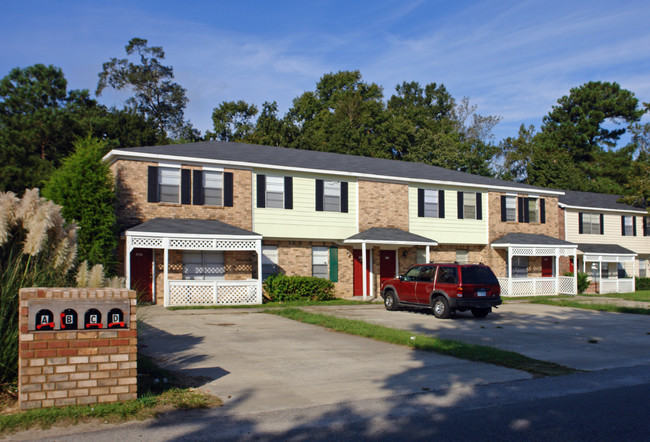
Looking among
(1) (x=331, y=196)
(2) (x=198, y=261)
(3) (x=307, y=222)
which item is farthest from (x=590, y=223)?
(2) (x=198, y=261)

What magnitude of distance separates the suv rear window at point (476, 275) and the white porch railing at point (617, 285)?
19.5m

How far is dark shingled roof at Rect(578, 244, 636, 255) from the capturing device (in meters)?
34.8

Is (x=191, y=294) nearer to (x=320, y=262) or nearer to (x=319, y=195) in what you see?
(x=320, y=262)

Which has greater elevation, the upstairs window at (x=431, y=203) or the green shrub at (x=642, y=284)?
the upstairs window at (x=431, y=203)

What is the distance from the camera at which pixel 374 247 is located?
27.4 metres

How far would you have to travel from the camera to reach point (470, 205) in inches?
1197

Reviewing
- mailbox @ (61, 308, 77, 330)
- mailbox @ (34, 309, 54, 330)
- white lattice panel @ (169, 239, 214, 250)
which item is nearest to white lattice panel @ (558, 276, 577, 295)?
white lattice panel @ (169, 239, 214, 250)

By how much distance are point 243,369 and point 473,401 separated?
390 cm

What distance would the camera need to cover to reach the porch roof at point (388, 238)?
25172mm

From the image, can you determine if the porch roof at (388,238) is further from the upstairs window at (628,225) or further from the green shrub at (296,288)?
the upstairs window at (628,225)

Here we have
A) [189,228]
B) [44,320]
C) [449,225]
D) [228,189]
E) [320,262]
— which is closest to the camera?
[44,320]

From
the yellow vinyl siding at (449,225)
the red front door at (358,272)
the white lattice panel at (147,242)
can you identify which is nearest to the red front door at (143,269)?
the white lattice panel at (147,242)

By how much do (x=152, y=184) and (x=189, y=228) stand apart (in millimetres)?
2419

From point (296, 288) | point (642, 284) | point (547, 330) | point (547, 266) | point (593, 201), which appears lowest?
point (642, 284)
